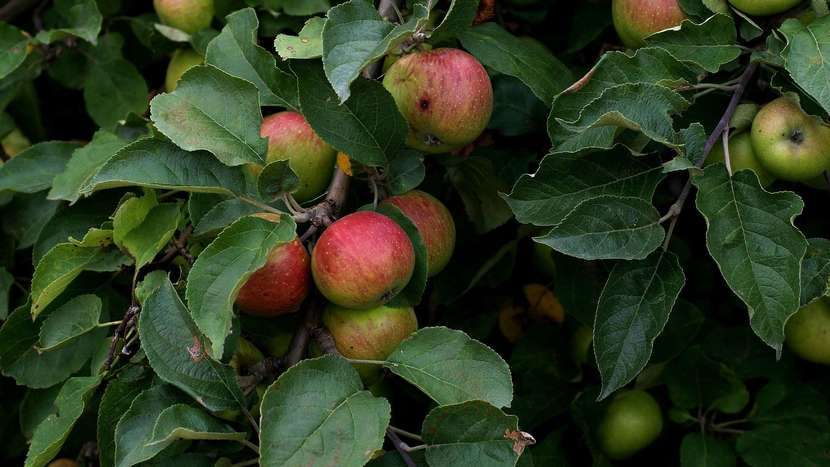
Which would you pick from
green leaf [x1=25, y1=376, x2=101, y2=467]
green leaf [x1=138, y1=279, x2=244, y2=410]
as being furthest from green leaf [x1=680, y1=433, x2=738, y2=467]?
green leaf [x1=25, y1=376, x2=101, y2=467]

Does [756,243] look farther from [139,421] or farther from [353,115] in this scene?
[139,421]

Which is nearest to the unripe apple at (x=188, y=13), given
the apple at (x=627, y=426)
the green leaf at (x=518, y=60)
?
the green leaf at (x=518, y=60)

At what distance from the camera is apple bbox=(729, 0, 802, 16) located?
118cm

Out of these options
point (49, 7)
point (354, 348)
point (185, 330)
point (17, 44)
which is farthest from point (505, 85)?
point (49, 7)

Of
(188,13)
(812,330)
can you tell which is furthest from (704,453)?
(188,13)

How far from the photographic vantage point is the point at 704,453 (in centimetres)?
149

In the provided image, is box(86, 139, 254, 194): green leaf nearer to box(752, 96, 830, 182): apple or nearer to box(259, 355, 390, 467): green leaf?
box(259, 355, 390, 467): green leaf

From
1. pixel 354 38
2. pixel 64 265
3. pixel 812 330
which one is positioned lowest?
pixel 812 330

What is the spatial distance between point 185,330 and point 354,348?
0.72 ft

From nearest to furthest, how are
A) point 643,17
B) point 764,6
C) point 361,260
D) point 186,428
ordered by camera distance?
point 186,428 → point 361,260 → point 764,6 → point 643,17

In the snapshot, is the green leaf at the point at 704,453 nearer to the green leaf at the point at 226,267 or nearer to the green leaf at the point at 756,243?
the green leaf at the point at 756,243

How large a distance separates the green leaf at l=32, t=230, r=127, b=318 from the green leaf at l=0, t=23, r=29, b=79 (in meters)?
0.55

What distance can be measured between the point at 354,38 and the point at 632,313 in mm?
482

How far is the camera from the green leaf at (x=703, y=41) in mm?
1178
